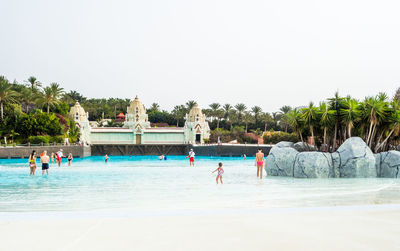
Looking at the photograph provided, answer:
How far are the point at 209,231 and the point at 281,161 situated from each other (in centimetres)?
1463

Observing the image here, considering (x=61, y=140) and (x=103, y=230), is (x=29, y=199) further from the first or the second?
(x=61, y=140)

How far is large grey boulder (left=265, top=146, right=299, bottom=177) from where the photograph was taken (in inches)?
787

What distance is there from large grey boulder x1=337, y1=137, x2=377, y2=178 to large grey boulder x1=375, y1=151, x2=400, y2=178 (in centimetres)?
69

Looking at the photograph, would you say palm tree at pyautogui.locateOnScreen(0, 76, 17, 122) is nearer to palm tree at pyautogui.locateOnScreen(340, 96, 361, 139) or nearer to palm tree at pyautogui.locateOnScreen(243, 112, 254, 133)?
palm tree at pyautogui.locateOnScreen(340, 96, 361, 139)

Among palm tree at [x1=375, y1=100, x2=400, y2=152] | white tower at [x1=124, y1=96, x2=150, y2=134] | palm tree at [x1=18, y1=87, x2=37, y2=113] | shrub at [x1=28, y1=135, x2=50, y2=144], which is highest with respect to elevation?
palm tree at [x1=18, y1=87, x2=37, y2=113]

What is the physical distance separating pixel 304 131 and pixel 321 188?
10.3 m

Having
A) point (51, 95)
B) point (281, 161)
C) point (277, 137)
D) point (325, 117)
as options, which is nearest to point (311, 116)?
point (325, 117)

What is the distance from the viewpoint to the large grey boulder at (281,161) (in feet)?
65.6

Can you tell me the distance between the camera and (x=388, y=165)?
19219 millimetres

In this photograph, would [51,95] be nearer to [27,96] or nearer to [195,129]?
[27,96]

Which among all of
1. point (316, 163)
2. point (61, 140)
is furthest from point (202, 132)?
point (316, 163)

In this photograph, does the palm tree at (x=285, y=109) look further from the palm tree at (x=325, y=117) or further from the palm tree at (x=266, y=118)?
the palm tree at (x=325, y=117)

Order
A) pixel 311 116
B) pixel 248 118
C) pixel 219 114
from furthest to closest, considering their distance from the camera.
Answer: pixel 219 114 < pixel 248 118 < pixel 311 116

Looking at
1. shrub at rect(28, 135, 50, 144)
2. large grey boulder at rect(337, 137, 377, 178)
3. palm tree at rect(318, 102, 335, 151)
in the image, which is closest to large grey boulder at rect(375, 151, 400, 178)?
large grey boulder at rect(337, 137, 377, 178)
